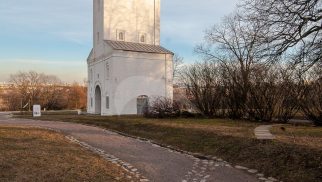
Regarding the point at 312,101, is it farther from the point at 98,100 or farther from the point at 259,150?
the point at 98,100

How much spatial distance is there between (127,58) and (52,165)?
35.6 m

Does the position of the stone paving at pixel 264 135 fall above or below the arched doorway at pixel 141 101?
below

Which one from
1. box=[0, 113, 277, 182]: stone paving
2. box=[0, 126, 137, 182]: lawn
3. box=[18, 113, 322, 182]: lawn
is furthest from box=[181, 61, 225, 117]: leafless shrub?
box=[0, 126, 137, 182]: lawn

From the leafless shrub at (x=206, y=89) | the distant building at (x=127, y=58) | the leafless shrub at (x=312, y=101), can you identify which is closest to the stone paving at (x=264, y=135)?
the leafless shrub at (x=312, y=101)

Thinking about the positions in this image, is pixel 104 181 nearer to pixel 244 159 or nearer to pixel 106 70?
pixel 244 159

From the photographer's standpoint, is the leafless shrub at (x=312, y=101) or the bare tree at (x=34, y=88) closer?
the leafless shrub at (x=312, y=101)

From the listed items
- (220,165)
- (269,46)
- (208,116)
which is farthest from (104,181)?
(208,116)

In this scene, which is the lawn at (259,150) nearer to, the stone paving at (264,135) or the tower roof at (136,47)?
the stone paving at (264,135)

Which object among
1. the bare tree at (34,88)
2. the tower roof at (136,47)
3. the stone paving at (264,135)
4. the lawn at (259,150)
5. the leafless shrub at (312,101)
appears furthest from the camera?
the bare tree at (34,88)

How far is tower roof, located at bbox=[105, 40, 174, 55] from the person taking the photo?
46.6 meters

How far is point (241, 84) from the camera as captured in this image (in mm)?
30734

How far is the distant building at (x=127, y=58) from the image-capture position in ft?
151

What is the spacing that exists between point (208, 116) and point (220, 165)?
21754 millimetres

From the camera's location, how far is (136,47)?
47938 mm
